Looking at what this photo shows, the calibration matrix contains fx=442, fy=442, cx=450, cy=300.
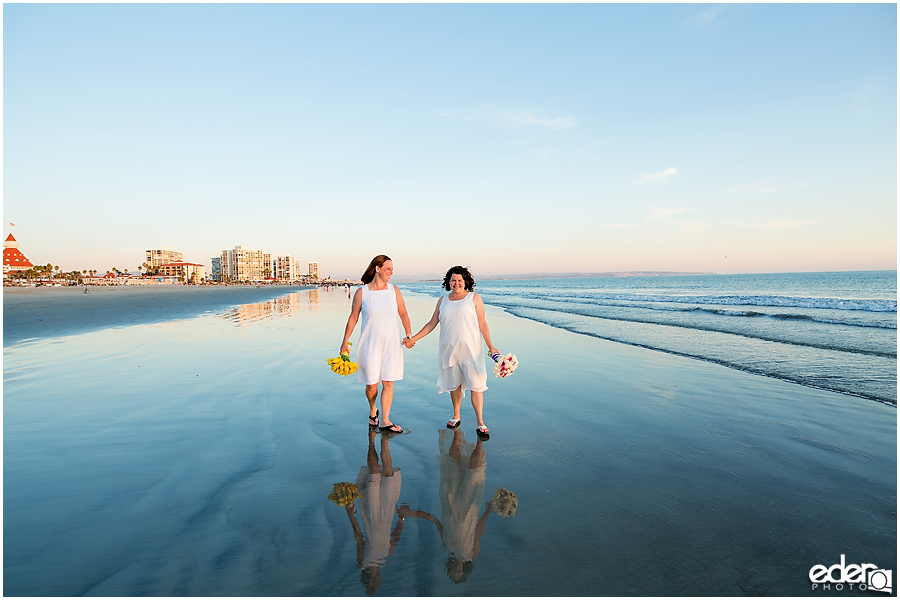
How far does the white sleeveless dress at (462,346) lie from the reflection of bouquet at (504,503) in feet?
5.36

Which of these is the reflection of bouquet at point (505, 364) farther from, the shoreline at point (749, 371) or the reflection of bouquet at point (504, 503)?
the shoreline at point (749, 371)

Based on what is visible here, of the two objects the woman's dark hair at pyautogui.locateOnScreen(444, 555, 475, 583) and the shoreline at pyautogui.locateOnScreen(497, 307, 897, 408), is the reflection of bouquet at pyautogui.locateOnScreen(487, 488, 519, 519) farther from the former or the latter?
the shoreline at pyautogui.locateOnScreen(497, 307, 897, 408)

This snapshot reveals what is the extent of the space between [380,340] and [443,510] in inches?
92.6

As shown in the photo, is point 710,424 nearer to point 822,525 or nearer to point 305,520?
point 822,525

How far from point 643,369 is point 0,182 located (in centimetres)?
1053

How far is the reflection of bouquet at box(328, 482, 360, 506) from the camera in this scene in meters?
3.59

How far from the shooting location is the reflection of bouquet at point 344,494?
3.59 metres

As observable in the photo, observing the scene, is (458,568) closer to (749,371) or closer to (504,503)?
(504,503)

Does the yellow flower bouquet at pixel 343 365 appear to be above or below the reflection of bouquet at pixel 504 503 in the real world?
above

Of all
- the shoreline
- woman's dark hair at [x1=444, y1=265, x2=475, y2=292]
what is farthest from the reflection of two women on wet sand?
the shoreline

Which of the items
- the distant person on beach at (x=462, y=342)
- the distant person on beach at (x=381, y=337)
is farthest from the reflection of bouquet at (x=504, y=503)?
the distant person on beach at (x=381, y=337)

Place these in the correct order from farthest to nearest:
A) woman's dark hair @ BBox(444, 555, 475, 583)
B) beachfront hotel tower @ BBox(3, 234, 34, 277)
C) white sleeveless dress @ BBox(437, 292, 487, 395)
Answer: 1. beachfront hotel tower @ BBox(3, 234, 34, 277)
2. white sleeveless dress @ BBox(437, 292, 487, 395)
3. woman's dark hair @ BBox(444, 555, 475, 583)

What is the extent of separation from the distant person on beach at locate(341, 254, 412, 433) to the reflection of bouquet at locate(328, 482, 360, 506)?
143 centimetres

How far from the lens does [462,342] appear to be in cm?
531
